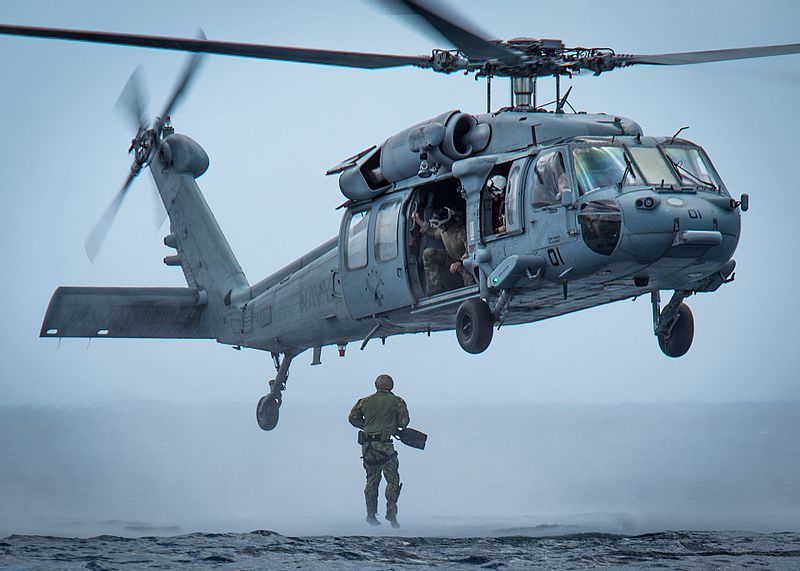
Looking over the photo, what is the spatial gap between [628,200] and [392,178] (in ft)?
9.91

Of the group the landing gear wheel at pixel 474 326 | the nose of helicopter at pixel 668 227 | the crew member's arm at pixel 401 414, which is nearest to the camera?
the nose of helicopter at pixel 668 227

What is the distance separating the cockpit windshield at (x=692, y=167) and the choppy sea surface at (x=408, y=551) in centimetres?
330

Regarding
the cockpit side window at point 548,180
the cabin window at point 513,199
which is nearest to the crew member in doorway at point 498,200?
the cabin window at point 513,199

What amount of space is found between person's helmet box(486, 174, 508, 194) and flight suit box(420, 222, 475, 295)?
816 mm

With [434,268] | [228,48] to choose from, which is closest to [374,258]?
[434,268]

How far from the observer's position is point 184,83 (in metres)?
17.8

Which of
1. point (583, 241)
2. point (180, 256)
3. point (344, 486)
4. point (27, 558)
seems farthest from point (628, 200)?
point (180, 256)

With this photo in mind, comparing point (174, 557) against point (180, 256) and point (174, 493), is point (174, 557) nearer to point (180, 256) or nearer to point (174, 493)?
point (174, 493)

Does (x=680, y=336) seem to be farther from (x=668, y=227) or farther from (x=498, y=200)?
(x=498, y=200)

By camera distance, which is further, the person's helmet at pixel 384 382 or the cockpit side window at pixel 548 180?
the person's helmet at pixel 384 382

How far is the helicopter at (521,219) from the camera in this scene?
11.2 m

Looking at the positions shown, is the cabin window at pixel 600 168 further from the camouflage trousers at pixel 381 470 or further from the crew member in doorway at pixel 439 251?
the camouflage trousers at pixel 381 470

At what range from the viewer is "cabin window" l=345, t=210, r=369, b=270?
13.6 m

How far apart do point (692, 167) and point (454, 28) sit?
9.93ft
